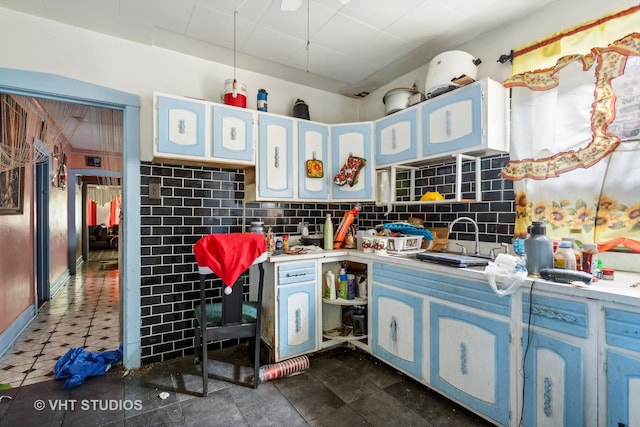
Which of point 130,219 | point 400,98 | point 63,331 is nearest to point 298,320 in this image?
point 130,219

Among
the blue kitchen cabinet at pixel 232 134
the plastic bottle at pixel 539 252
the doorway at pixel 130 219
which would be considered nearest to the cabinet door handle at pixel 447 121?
the plastic bottle at pixel 539 252

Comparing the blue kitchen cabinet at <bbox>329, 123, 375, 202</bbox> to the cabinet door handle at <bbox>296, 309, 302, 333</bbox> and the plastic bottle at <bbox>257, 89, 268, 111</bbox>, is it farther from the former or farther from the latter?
the cabinet door handle at <bbox>296, 309, 302, 333</bbox>

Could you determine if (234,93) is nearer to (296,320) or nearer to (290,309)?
(290,309)

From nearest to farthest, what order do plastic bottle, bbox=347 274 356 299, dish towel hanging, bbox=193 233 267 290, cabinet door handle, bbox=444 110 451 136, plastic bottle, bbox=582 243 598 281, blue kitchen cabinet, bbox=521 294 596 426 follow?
blue kitchen cabinet, bbox=521 294 596 426 < plastic bottle, bbox=582 243 598 281 < dish towel hanging, bbox=193 233 267 290 < cabinet door handle, bbox=444 110 451 136 < plastic bottle, bbox=347 274 356 299

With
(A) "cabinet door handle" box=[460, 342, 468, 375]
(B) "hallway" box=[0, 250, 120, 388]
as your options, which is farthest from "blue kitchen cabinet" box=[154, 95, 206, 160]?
(A) "cabinet door handle" box=[460, 342, 468, 375]

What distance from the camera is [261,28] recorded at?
2.31 metres

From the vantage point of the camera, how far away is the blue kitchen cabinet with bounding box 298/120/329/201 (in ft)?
9.26

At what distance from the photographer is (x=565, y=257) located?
1611 mm

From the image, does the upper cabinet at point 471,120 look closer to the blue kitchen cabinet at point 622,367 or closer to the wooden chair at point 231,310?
the blue kitchen cabinet at point 622,367

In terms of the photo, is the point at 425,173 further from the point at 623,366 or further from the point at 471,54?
the point at 623,366

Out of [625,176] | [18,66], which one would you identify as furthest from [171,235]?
[625,176]

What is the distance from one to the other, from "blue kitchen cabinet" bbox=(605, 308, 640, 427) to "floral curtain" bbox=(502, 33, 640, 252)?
24.1 inches

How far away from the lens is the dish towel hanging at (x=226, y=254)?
6.39 feet

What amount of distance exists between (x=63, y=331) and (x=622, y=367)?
14.2 feet
